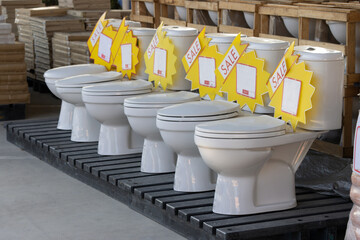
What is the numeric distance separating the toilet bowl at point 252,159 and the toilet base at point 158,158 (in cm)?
86

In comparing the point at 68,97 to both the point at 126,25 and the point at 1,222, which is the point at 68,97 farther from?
the point at 1,222

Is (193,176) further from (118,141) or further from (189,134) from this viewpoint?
(118,141)

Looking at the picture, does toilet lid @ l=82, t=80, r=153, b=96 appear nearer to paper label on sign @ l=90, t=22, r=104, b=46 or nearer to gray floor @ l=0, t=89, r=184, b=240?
gray floor @ l=0, t=89, r=184, b=240

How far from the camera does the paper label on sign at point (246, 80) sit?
179 inches

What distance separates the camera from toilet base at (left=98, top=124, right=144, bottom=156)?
5.46 meters

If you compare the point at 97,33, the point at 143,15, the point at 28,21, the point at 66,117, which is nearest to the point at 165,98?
the point at 66,117

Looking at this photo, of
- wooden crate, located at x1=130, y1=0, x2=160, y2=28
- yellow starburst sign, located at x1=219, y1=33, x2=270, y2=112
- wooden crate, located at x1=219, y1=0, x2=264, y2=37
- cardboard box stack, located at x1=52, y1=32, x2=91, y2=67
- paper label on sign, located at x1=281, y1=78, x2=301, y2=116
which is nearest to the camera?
paper label on sign, located at x1=281, y1=78, x2=301, y2=116

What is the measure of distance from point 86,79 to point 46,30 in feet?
9.45

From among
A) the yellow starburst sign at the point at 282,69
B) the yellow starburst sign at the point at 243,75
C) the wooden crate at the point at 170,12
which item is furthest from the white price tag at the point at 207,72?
the wooden crate at the point at 170,12

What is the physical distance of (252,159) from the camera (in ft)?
13.1

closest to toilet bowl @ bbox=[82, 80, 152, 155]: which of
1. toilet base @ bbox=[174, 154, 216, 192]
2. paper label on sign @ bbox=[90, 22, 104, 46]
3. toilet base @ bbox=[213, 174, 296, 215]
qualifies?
toilet base @ bbox=[174, 154, 216, 192]

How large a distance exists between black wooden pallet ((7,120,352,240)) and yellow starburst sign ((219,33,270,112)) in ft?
1.93

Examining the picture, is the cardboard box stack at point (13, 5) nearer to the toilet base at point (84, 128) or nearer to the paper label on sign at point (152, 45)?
the toilet base at point (84, 128)

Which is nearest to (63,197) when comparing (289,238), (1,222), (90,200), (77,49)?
(90,200)
